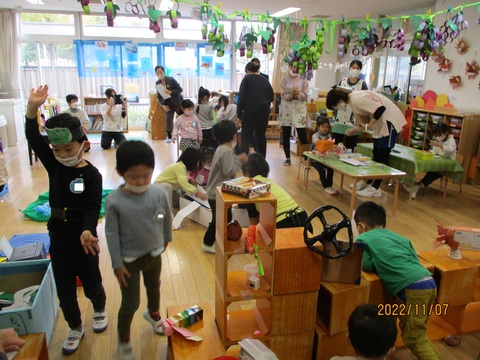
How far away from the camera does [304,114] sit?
6.39m

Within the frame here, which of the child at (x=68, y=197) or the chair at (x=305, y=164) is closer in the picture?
the child at (x=68, y=197)

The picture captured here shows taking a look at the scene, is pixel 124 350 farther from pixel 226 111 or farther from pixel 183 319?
pixel 226 111

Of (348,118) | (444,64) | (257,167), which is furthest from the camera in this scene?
(444,64)

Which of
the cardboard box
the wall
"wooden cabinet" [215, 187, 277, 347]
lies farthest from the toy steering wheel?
the wall

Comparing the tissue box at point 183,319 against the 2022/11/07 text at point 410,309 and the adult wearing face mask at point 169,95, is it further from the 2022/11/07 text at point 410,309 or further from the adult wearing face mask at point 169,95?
the adult wearing face mask at point 169,95

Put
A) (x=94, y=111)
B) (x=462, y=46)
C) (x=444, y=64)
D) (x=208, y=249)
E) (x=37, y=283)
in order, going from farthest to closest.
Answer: (x=94, y=111) → (x=444, y=64) → (x=462, y=46) → (x=208, y=249) → (x=37, y=283)

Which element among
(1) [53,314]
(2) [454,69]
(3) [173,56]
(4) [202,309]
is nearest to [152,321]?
(4) [202,309]

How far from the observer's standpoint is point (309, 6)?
23.6 ft

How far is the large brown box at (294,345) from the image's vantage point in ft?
6.49

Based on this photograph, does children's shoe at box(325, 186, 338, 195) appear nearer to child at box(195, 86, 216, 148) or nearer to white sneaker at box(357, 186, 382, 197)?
white sneaker at box(357, 186, 382, 197)

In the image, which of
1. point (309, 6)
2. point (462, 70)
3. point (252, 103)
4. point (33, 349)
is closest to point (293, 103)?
point (252, 103)

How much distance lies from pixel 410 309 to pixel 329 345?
44 centimetres

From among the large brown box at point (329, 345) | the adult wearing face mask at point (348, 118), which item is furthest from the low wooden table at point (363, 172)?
the large brown box at point (329, 345)

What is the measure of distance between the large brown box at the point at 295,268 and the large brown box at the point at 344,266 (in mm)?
81
